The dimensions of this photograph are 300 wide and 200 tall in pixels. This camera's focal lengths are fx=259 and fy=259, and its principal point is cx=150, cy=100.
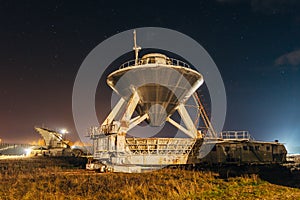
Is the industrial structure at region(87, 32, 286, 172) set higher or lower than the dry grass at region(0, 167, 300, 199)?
higher

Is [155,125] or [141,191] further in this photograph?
[155,125]

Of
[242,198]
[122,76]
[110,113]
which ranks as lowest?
Answer: [242,198]

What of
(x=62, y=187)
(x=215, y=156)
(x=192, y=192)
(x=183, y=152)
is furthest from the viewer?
(x=215, y=156)

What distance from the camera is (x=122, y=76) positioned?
91.6 ft

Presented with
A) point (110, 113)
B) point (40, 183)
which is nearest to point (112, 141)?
point (110, 113)

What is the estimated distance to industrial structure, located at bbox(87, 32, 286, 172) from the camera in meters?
24.3

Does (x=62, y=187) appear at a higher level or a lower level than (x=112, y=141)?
lower

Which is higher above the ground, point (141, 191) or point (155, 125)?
point (155, 125)

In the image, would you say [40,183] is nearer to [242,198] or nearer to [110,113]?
[242,198]

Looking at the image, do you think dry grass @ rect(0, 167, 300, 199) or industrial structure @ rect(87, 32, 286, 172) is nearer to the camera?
dry grass @ rect(0, 167, 300, 199)

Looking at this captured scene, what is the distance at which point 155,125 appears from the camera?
106 ft

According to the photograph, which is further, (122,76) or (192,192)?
(122,76)

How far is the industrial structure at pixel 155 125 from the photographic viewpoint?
79.6 feet

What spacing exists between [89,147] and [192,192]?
59.8ft
